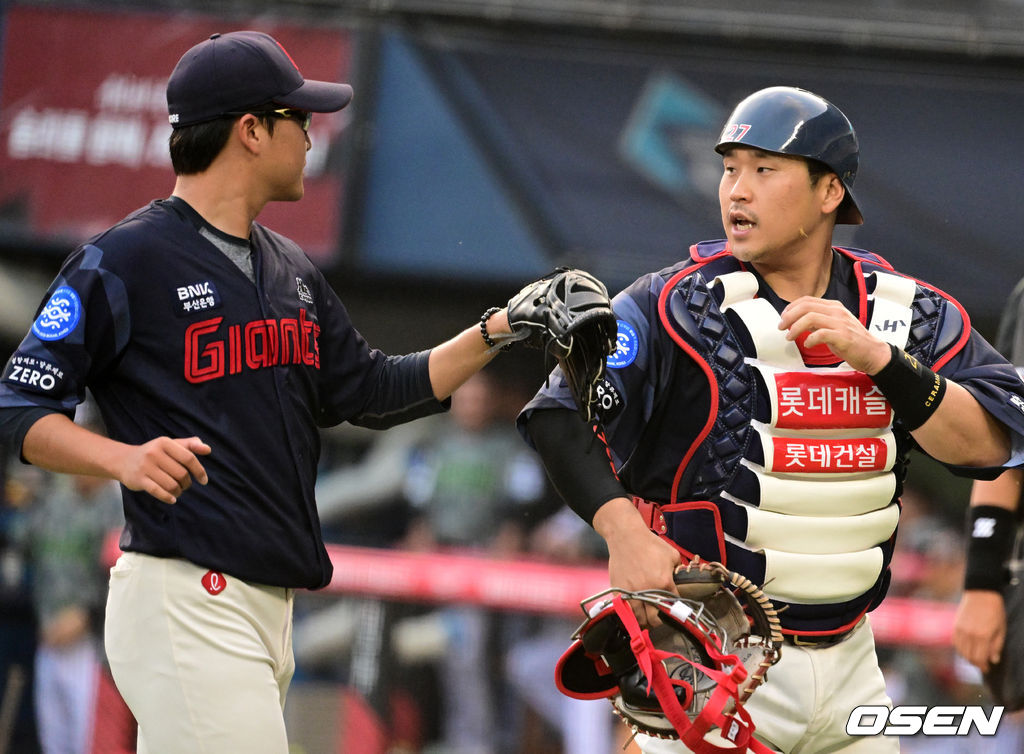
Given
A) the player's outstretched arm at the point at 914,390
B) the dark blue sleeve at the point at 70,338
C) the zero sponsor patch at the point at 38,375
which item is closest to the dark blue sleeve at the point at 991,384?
the player's outstretched arm at the point at 914,390

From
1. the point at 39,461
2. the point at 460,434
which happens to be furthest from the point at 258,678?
the point at 460,434

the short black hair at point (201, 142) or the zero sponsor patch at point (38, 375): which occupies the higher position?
the short black hair at point (201, 142)

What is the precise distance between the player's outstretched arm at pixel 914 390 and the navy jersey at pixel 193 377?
1.22 m

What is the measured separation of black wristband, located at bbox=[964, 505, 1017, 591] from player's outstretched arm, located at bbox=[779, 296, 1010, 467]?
3.93 ft

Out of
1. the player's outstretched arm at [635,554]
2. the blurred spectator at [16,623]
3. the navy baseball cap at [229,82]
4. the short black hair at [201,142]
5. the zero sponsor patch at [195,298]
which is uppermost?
the navy baseball cap at [229,82]

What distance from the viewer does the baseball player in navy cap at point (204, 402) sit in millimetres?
3275

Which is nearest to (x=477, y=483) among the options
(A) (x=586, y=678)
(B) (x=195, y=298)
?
(A) (x=586, y=678)

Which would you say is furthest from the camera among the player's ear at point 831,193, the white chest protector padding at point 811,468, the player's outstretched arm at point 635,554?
the player's ear at point 831,193

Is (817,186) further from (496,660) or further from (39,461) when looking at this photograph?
(496,660)

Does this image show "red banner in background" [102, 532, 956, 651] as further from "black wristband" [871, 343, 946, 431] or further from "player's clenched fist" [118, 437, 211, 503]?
"player's clenched fist" [118, 437, 211, 503]

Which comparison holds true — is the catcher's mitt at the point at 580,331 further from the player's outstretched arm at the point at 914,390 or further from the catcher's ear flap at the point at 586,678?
the catcher's ear flap at the point at 586,678

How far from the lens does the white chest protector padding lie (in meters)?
3.47

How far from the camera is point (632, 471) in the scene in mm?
3600

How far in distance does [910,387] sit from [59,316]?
1953 millimetres
